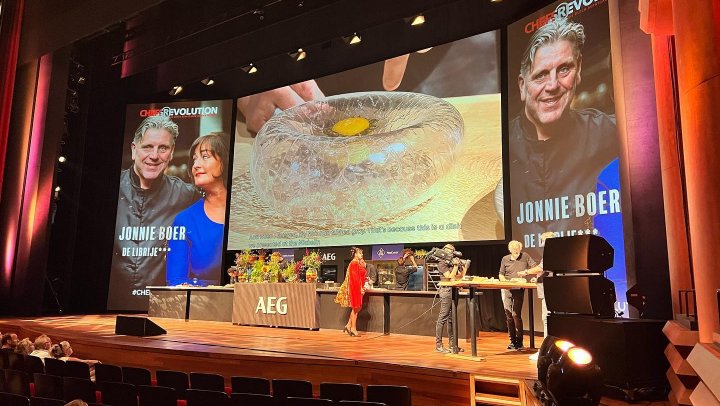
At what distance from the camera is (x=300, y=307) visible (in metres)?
9.38

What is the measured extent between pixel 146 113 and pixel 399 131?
26.1ft

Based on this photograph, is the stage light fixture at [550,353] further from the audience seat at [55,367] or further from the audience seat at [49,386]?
the audience seat at [55,367]

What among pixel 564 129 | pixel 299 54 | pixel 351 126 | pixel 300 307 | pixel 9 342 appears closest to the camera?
pixel 9 342

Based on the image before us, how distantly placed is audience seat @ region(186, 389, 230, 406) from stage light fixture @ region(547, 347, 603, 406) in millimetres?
2161

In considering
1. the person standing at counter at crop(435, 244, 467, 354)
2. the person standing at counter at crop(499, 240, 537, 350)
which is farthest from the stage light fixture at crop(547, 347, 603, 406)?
the person standing at counter at crop(499, 240, 537, 350)

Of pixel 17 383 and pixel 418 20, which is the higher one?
pixel 418 20

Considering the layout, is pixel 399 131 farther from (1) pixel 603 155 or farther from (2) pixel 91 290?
(2) pixel 91 290

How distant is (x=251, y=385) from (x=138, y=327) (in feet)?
14.1

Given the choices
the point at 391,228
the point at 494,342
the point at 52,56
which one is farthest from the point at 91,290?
the point at 494,342

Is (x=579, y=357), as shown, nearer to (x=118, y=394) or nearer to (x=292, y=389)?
(x=292, y=389)

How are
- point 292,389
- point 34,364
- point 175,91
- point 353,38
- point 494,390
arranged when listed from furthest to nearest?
1. point 175,91
2. point 353,38
3. point 34,364
4. point 494,390
5. point 292,389

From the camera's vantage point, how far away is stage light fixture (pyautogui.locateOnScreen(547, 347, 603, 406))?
6.93 feet

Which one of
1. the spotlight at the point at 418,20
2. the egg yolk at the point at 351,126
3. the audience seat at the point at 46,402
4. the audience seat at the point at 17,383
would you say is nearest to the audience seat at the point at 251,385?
the audience seat at the point at 46,402

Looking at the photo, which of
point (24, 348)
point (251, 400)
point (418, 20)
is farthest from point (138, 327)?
point (418, 20)
